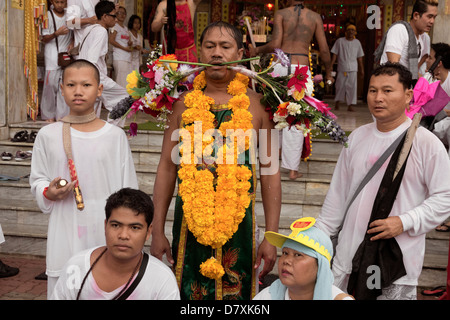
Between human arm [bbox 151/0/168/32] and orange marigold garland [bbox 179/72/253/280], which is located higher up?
human arm [bbox 151/0/168/32]

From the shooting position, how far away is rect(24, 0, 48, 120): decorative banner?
8773 mm

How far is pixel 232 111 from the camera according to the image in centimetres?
350

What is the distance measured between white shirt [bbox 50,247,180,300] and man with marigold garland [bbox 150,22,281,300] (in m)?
0.48

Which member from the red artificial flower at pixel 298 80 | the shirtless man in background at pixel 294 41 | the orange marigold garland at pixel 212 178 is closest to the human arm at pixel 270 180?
the orange marigold garland at pixel 212 178

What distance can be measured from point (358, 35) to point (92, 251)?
1558 centimetres

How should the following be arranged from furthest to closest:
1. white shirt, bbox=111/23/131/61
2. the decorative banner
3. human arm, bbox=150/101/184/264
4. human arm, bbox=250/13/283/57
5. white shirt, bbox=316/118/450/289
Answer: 1. white shirt, bbox=111/23/131/61
2. the decorative banner
3. human arm, bbox=250/13/283/57
4. human arm, bbox=150/101/184/264
5. white shirt, bbox=316/118/450/289

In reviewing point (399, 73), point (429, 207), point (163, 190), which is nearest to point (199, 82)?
point (163, 190)

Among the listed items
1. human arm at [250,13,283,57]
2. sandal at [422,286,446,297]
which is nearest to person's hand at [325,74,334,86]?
human arm at [250,13,283,57]

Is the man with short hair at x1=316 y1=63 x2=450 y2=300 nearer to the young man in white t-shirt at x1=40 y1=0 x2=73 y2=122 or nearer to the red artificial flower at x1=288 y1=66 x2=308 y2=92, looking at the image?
the red artificial flower at x1=288 y1=66 x2=308 y2=92

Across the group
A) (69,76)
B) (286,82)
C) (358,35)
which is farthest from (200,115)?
(358,35)

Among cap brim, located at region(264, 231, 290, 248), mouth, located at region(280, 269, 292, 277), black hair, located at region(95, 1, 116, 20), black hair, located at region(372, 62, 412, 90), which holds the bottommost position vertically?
mouth, located at region(280, 269, 292, 277)

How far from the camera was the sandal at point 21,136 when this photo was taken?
808 cm

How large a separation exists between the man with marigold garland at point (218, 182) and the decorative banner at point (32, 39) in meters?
5.98
